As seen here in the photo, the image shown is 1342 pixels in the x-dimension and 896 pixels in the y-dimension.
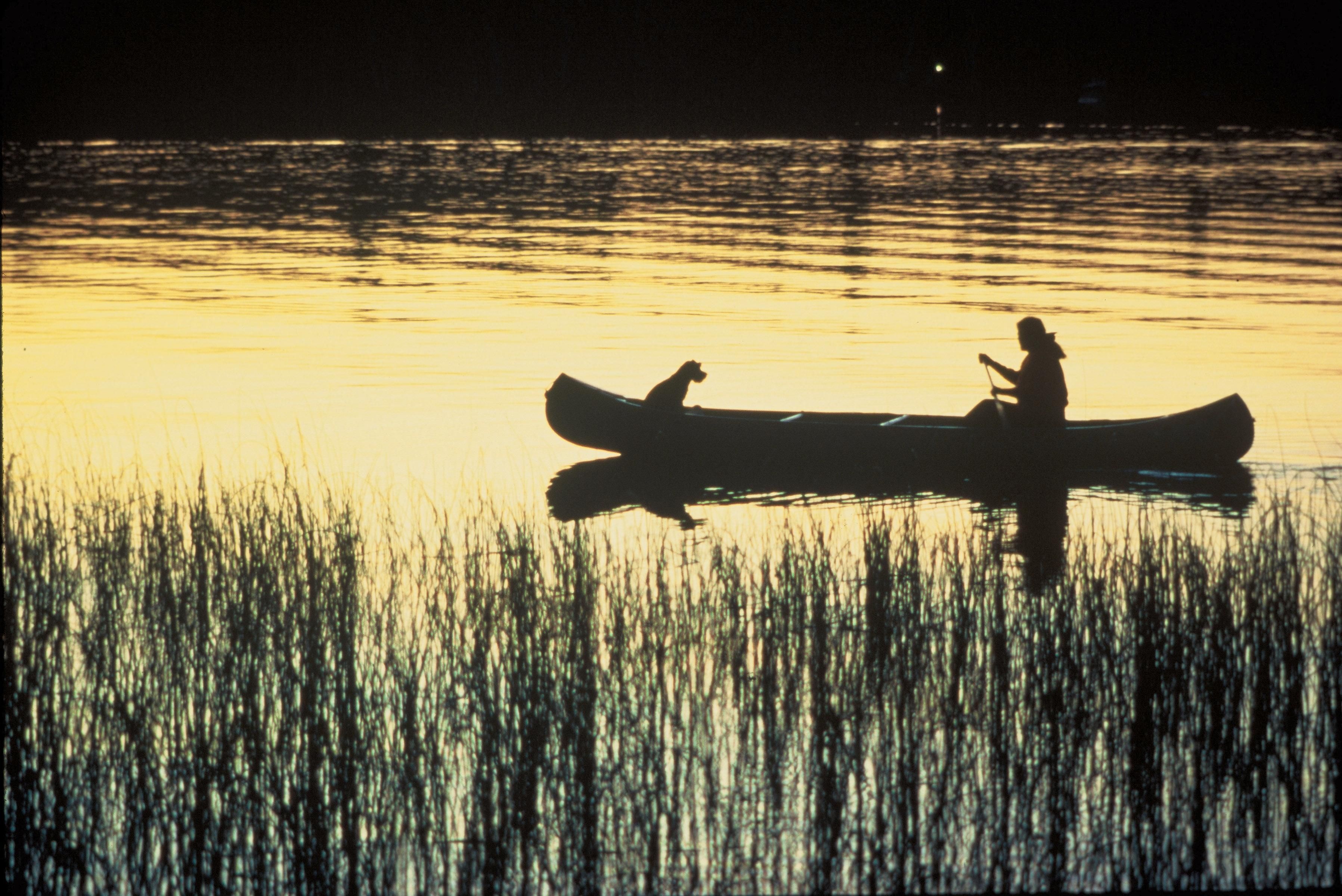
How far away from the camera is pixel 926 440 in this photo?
14.0 metres

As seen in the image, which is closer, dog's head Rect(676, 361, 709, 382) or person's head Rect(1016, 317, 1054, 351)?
person's head Rect(1016, 317, 1054, 351)

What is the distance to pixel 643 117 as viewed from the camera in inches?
4345

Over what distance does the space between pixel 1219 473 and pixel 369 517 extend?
826 centimetres

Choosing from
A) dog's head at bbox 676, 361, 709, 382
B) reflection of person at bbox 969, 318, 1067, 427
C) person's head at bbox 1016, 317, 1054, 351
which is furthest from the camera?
dog's head at bbox 676, 361, 709, 382

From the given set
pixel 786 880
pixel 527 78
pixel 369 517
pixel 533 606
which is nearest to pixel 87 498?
pixel 369 517

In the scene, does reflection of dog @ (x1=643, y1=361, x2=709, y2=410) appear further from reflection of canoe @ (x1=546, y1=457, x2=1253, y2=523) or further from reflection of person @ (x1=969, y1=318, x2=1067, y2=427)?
reflection of person @ (x1=969, y1=318, x2=1067, y2=427)

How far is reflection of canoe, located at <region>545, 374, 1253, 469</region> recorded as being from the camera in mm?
14070

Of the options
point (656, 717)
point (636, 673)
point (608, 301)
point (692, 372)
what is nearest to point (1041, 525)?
point (692, 372)

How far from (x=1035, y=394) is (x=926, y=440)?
1.10 metres

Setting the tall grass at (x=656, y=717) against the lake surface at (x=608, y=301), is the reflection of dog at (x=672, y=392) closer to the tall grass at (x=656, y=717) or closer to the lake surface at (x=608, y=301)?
the lake surface at (x=608, y=301)

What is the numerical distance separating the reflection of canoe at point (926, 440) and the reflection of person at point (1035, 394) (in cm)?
12

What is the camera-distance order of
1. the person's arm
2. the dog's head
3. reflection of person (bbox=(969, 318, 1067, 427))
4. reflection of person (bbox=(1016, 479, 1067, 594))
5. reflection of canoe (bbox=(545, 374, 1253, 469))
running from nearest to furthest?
reflection of person (bbox=(1016, 479, 1067, 594))
the person's arm
reflection of person (bbox=(969, 318, 1067, 427))
reflection of canoe (bbox=(545, 374, 1253, 469))
the dog's head

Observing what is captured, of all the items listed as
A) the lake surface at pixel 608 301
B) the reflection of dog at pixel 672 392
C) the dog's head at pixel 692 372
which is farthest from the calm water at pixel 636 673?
the dog's head at pixel 692 372

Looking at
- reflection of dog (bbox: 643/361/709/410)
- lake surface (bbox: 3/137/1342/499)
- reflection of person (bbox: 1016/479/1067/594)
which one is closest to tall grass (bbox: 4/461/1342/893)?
reflection of person (bbox: 1016/479/1067/594)
